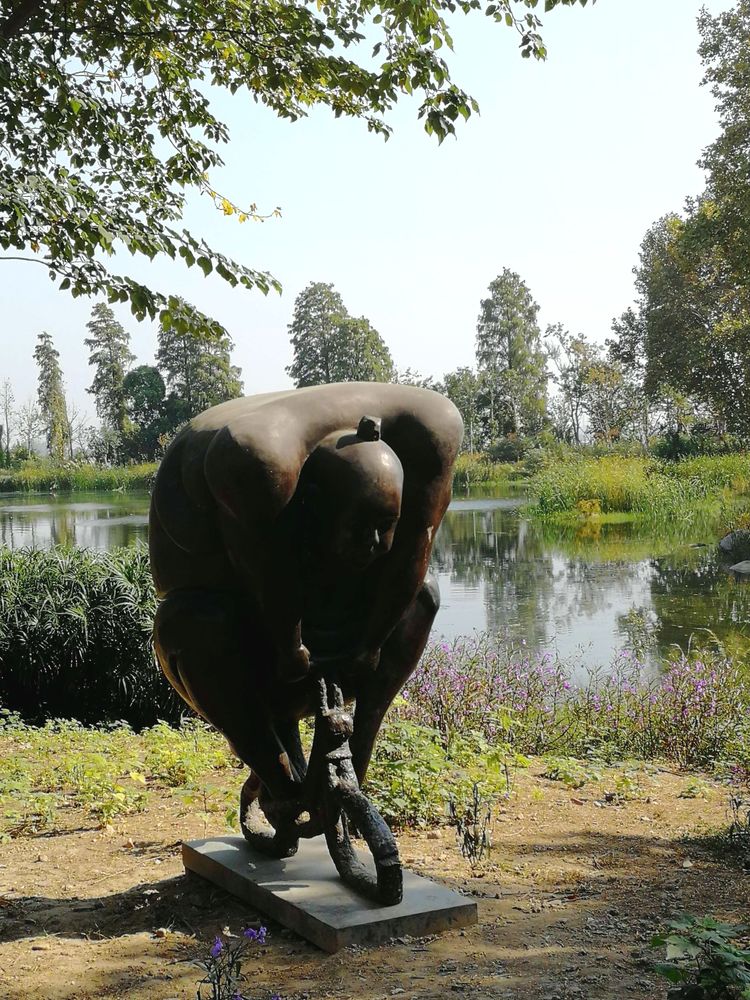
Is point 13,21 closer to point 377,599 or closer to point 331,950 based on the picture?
point 377,599

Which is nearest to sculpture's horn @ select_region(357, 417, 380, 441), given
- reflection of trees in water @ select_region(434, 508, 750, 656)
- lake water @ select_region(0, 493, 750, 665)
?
lake water @ select_region(0, 493, 750, 665)

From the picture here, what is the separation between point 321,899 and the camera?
293cm

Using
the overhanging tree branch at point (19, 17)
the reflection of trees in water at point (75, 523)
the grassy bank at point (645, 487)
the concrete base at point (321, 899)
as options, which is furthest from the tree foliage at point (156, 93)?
the grassy bank at point (645, 487)

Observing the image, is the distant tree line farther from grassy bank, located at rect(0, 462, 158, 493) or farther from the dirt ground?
the dirt ground

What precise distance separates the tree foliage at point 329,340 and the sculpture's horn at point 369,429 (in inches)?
1371

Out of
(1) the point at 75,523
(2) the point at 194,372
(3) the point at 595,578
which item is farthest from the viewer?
(2) the point at 194,372

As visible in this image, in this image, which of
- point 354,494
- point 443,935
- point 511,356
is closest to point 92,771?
point 443,935

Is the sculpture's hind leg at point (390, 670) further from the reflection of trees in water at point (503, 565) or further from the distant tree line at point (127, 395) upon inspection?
the distant tree line at point (127, 395)

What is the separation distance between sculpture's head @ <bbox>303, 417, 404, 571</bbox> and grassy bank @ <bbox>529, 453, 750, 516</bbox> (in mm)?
22036

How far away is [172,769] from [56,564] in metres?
3.33

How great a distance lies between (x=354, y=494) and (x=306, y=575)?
37 centimetres

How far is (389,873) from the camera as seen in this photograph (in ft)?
9.29

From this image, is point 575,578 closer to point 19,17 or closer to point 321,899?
point 19,17

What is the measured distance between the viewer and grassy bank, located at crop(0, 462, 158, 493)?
40.2 m
